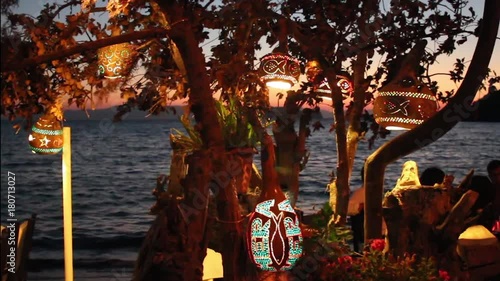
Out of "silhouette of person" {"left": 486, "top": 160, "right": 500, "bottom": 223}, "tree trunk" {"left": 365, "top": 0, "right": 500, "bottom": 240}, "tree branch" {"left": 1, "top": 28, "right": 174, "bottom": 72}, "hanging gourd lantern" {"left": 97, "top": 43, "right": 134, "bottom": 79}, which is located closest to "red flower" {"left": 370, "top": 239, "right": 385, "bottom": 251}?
"tree trunk" {"left": 365, "top": 0, "right": 500, "bottom": 240}

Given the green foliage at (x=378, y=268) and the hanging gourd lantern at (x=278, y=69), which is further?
the hanging gourd lantern at (x=278, y=69)

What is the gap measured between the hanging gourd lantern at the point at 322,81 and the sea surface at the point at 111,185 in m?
0.50

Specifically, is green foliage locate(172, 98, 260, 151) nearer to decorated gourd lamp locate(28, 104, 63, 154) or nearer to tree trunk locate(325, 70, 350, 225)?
tree trunk locate(325, 70, 350, 225)

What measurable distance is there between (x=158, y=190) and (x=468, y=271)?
3.08 meters

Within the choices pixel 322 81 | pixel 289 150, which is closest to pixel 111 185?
pixel 289 150

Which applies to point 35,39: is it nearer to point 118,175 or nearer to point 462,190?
point 462,190

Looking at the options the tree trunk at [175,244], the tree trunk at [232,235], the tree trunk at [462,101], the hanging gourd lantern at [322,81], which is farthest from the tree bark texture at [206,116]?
the hanging gourd lantern at [322,81]

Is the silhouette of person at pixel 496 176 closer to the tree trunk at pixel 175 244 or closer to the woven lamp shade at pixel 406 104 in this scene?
the woven lamp shade at pixel 406 104

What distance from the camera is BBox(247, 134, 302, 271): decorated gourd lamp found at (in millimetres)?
4871

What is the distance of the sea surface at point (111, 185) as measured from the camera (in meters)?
15.0

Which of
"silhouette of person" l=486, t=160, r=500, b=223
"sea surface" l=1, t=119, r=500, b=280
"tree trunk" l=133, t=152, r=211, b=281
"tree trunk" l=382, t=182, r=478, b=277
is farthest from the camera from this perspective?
"sea surface" l=1, t=119, r=500, b=280

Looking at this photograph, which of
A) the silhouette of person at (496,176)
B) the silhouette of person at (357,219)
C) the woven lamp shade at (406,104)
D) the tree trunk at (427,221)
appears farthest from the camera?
the silhouette of person at (357,219)

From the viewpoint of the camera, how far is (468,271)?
5.55 metres

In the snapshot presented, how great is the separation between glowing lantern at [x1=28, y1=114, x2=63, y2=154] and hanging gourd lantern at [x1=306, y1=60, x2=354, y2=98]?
2.47m
